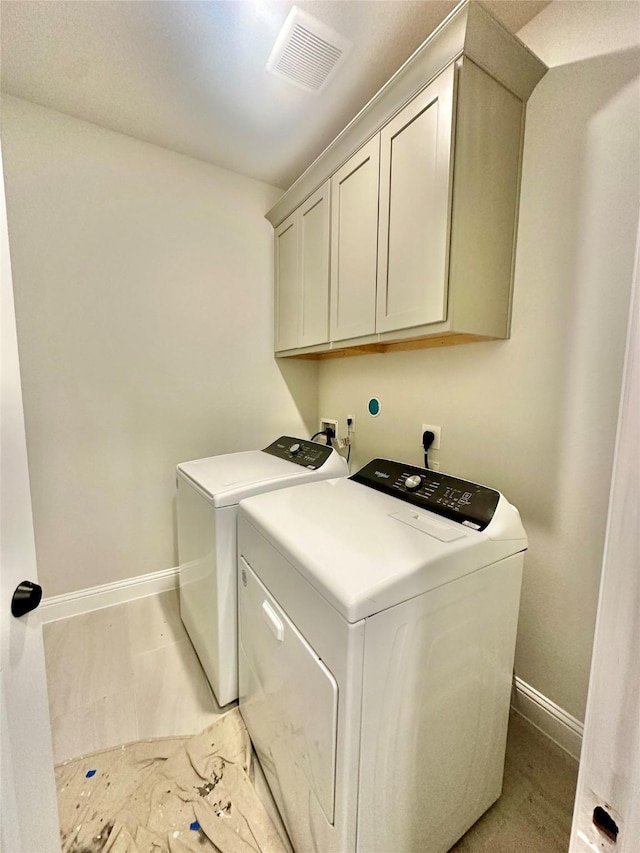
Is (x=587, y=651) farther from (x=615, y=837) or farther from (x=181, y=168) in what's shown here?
(x=181, y=168)

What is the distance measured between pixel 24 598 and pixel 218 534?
2.26 feet

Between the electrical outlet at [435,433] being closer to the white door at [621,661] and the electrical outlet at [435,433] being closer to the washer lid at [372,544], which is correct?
the washer lid at [372,544]

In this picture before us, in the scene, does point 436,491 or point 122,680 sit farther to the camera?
point 122,680

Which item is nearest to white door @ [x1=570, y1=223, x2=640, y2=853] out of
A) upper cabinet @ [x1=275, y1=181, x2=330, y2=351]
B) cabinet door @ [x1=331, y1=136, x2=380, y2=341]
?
cabinet door @ [x1=331, y1=136, x2=380, y2=341]

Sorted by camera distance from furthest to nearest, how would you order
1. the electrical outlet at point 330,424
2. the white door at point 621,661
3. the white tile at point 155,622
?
the electrical outlet at point 330,424, the white tile at point 155,622, the white door at point 621,661

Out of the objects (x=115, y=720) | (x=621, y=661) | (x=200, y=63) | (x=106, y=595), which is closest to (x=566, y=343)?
(x=621, y=661)

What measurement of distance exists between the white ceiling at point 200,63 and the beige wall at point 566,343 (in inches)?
14.6

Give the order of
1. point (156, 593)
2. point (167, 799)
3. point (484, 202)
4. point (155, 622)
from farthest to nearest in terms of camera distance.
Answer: point (156, 593) < point (155, 622) < point (484, 202) < point (167, 799)

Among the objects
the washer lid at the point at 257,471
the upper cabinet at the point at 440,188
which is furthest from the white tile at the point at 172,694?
the upper cabinet at the point at 440,188

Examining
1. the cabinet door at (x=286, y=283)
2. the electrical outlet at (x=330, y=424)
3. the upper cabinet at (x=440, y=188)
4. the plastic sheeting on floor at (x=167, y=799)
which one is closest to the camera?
the plastic sheeting on floor at (x=167, y=799)

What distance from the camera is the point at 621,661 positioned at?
38 cm

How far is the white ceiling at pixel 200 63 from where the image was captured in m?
1.21

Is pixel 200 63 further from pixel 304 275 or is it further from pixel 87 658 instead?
pixel 87 658

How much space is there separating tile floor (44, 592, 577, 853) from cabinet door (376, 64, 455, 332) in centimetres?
162
